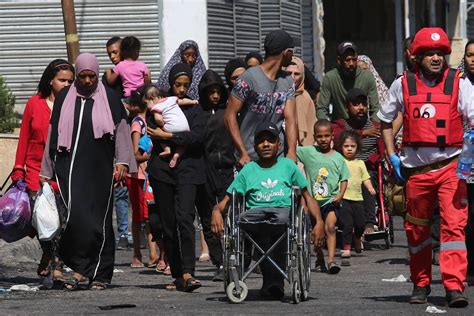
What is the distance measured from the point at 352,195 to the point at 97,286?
3.97 metres

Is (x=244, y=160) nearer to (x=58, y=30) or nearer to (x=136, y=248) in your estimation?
(x=136, y=248)

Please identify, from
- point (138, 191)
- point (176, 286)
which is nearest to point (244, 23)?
point (138, 191)

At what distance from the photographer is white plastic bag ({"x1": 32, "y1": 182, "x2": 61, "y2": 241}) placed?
12906 mm

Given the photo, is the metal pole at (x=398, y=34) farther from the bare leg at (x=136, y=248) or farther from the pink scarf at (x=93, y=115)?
the pink scarf at (x=93, y=115)

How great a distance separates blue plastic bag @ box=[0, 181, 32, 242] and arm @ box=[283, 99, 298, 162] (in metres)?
2.42

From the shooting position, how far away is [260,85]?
477 inches

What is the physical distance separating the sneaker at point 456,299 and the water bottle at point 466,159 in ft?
2.60

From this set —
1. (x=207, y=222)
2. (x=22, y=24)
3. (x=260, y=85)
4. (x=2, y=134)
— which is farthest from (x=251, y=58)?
(x=22, y=24)

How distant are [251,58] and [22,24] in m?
8.50

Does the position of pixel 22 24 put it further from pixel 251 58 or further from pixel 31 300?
pixel 31 300

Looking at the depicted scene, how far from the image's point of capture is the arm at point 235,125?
1198 cm

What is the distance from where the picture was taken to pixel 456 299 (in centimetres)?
1084

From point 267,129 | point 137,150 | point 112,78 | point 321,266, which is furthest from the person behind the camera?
point 112,78

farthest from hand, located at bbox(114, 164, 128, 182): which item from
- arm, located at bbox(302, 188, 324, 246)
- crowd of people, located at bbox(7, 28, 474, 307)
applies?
arm, located at bbox(302, 188, 324, 246)
